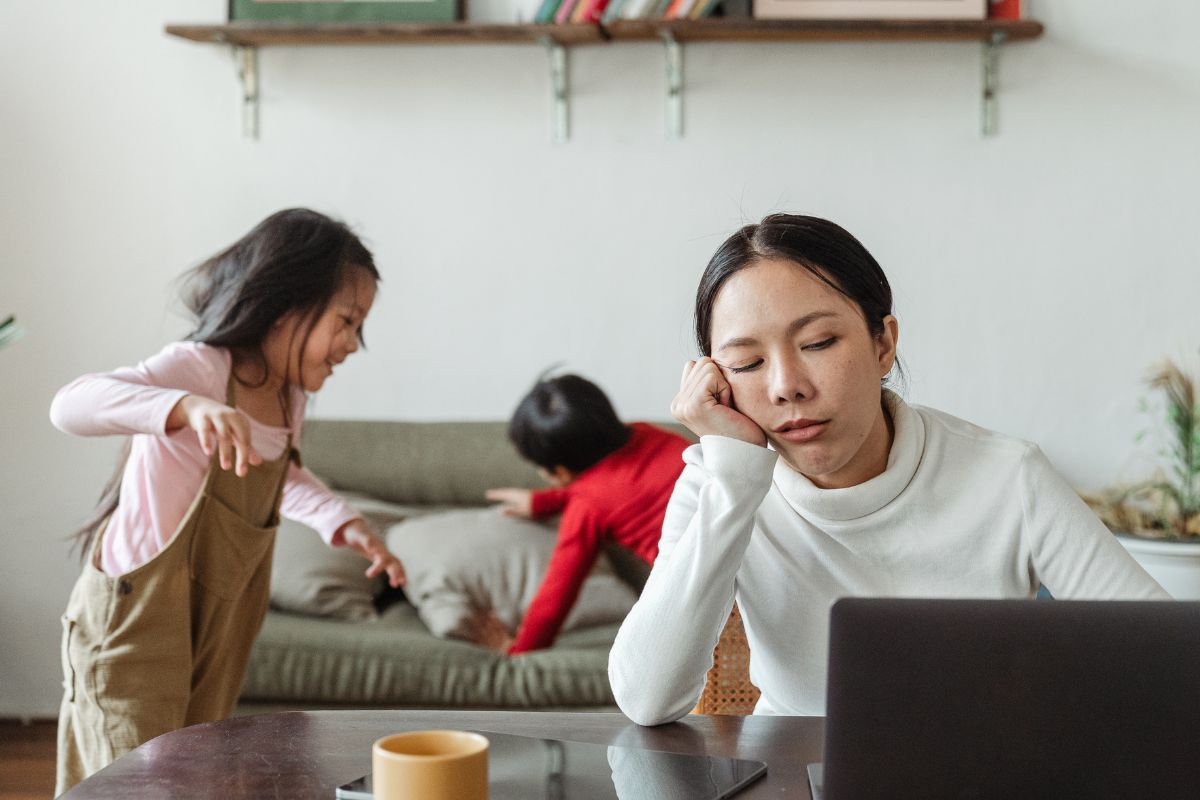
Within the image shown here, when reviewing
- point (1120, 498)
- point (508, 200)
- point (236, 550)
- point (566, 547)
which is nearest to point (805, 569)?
point (236, 550)

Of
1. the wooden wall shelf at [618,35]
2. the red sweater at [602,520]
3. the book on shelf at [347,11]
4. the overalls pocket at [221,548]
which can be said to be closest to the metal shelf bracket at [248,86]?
the wooden wall shelf at [618,35]

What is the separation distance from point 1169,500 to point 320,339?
207cm

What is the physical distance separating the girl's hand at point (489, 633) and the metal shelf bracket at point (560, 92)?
1316 mm

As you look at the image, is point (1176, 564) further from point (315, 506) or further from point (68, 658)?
point (68, 658)

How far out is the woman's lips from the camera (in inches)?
46.8

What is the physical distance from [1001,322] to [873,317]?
2093mm

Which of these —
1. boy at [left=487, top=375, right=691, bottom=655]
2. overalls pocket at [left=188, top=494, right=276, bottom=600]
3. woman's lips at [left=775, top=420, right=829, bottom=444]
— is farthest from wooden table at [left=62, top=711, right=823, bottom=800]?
boy at [left=487, top=375, right=691, bottom=655]

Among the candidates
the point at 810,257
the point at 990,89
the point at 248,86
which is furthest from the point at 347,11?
the point at 810,257

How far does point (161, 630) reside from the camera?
1.63m

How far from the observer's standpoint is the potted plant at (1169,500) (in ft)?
8.70

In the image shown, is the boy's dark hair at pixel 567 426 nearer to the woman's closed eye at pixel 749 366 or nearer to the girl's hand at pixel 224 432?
the girl's hand at pixel 224 432

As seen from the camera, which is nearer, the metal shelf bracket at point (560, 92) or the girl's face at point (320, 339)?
the girl's face at point (320, 339)

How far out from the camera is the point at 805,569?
122cm

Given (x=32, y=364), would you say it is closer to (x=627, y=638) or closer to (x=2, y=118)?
(x=2, y=118)
